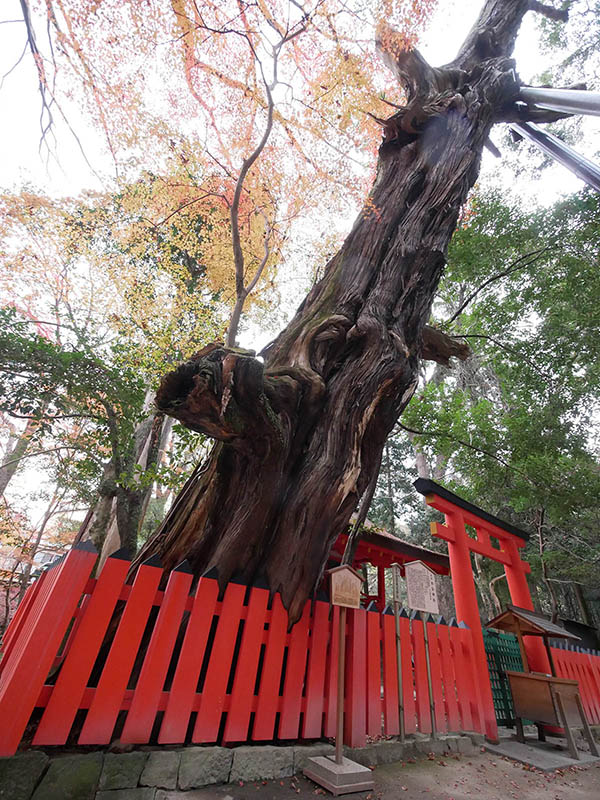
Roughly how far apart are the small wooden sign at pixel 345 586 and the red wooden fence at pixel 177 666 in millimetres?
258

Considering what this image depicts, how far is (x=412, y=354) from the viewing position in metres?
3.83

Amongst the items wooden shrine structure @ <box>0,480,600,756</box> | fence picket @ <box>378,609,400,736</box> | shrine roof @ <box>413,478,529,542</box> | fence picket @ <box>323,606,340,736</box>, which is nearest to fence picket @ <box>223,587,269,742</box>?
wooden shrine structure @ <box>0,480,600,756</box>

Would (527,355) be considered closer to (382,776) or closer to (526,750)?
(526,750)

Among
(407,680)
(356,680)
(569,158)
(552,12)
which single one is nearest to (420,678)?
(407,680)

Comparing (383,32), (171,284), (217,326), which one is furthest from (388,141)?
(171,284)

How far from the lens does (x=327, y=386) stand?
3.41m

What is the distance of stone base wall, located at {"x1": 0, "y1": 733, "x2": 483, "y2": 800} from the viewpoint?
1.62m

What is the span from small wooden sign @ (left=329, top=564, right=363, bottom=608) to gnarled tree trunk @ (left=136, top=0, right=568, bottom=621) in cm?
16

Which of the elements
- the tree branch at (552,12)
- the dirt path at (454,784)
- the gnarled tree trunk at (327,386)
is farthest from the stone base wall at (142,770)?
the tree branch at (552,12)

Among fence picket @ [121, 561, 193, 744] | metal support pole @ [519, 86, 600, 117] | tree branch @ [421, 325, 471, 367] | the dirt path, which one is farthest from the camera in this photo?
tree branch @ [421, 325, 471, 367]

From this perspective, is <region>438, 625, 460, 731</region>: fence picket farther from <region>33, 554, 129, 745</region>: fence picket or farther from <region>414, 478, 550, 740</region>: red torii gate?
<region>33, 554, 129, 745</region>: fence picket

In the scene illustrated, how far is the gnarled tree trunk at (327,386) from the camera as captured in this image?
8.11 ft

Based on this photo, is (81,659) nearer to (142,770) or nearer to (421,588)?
(142,770)

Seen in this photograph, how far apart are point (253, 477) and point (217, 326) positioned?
5.79m
